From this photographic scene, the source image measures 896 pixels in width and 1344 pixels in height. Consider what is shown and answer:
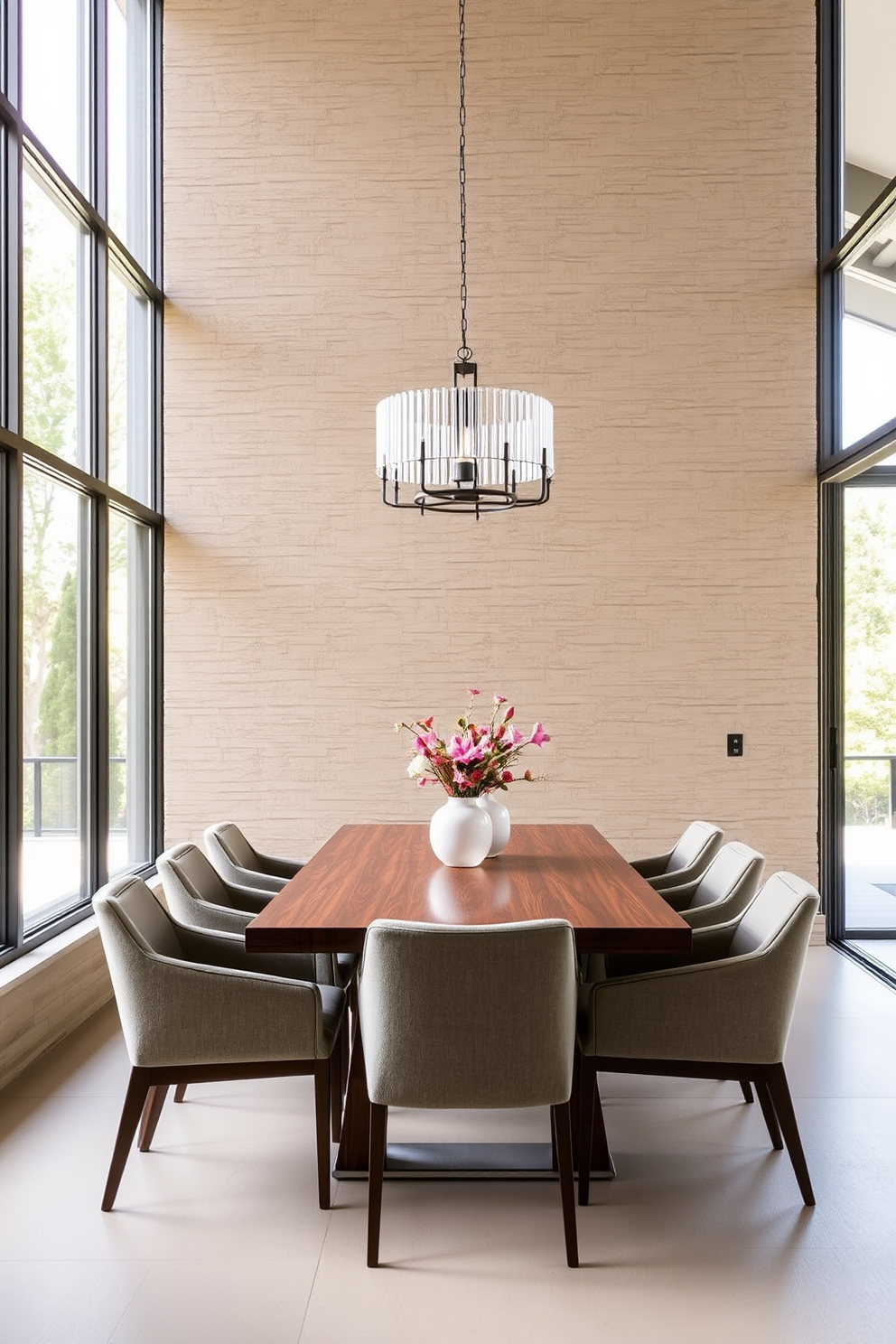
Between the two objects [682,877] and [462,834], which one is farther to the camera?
[682,877]

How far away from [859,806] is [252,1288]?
13.4ft

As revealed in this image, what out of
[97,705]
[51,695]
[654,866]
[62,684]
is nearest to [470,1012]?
[654,866]

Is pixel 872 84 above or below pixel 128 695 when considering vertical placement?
above

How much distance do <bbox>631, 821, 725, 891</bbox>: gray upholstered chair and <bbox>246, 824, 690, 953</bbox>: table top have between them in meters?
0.22

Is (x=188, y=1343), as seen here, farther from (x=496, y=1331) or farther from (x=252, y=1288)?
(x=496, y=1331)

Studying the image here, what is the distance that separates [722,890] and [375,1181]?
1498 millimetres

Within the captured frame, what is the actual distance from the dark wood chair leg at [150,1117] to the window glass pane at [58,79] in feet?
11.6

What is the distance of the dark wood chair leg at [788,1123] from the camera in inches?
106

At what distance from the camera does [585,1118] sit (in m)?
2.75

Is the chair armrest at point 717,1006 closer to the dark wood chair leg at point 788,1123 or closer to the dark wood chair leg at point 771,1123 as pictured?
the dark wood chair leg at point 788,1123

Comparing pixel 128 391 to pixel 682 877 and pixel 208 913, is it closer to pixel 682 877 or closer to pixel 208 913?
pixel 208 913

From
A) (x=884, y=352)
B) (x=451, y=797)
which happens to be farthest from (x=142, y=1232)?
(x=884, y=352)

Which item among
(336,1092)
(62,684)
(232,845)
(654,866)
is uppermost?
(62,684)

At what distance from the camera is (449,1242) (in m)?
2.50
